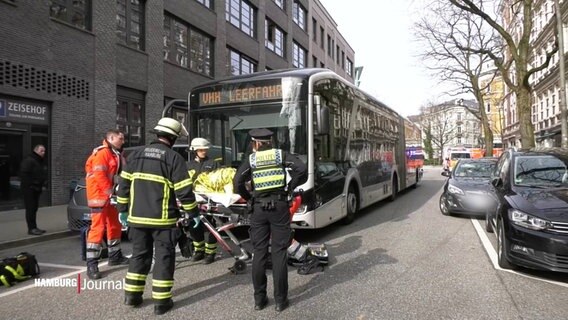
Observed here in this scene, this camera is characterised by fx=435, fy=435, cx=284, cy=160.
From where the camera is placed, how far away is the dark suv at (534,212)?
469 centimetres

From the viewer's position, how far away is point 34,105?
1245 centimetres

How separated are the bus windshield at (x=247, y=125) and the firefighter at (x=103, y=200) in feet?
6.44

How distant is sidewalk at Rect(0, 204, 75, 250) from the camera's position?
7691 mm

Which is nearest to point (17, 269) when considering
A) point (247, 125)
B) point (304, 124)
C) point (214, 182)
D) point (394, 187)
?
point (214, 182)

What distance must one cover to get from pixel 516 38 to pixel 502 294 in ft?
140

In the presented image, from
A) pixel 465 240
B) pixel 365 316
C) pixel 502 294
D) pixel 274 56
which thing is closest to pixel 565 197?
pixel 502 294

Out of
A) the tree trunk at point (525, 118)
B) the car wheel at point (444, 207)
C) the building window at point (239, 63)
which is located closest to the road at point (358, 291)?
the car wheel at point (444, 207)

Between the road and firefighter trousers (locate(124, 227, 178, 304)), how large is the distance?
241mm

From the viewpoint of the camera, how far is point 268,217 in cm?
425

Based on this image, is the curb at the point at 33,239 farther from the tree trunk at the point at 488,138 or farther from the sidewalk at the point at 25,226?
the tree trunk at the point at 488,138

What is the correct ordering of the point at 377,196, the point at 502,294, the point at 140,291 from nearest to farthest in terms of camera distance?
the point at 140,291
the point at 502,294
the point at 377,196

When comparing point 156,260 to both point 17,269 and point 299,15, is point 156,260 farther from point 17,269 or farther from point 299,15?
point 299,15

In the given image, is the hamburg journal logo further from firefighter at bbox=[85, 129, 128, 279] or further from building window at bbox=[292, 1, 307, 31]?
building window at bbox=[292, 1, 307, 31]

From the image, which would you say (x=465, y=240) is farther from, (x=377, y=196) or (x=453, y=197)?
(x=377, y=196)
